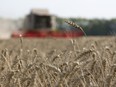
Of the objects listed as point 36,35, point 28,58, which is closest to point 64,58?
point 28,58

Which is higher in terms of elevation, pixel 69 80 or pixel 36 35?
pixel 69 80

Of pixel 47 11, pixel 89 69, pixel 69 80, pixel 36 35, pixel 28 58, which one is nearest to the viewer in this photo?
pixel 69 80

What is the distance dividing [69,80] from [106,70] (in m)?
0.29

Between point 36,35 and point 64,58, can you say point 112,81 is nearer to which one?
point 64,58

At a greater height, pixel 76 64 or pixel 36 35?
pixel 76 64

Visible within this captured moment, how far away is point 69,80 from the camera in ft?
10.9

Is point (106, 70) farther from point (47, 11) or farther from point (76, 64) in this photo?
point (47, 11)

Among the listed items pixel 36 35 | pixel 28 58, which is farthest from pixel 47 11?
pixel 28 58

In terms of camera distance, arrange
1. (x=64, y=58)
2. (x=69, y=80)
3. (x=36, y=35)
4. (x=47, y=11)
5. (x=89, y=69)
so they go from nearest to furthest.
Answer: (x=69, y=80) → (x=89, y=69) → (x=64, y=58) → (x=36, y=35) → (x=47, y=11)

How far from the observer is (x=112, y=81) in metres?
3.05

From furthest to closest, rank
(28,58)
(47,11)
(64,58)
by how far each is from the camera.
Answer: (47,11) → (28,58) → (64,58)

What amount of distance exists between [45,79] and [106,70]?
0.48 meters

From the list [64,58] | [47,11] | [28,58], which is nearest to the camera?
[64,58]

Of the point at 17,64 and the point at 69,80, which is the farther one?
the point at 17,64
